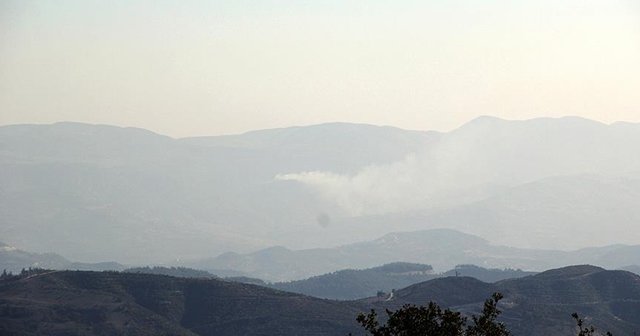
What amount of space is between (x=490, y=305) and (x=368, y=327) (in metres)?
9.39

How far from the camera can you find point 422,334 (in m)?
88.6

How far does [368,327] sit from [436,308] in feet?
18.8

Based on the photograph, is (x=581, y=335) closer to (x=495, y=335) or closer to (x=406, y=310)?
(x=495, y=335)

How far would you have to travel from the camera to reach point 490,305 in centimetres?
9006

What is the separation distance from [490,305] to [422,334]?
576 cm

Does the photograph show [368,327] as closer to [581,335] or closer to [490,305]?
[490,305]

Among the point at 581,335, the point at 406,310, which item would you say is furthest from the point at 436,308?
the point at 581,335

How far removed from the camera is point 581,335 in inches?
3509

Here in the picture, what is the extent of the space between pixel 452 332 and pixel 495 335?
413 cm

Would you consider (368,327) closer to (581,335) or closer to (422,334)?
(422,334)

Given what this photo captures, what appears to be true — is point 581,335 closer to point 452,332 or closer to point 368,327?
point 452,332

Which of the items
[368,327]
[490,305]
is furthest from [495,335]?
[368,327]

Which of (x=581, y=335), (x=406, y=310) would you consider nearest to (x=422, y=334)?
(x=406, y=310)

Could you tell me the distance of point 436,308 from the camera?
298ft
